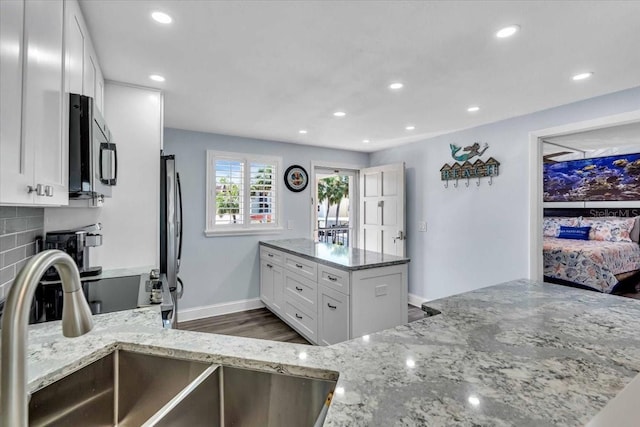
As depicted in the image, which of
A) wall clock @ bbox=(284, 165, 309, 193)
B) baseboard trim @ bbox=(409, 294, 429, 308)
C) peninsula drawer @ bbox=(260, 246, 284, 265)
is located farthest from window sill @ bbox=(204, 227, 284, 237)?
baseboard trim @ bbox=(409, 294, 429, 308)

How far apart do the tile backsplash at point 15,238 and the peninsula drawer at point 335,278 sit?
1.97 metres

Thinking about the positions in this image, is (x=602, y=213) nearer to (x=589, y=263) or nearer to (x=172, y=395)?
(x=589, y=263)

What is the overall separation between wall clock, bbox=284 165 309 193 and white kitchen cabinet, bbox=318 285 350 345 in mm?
1871

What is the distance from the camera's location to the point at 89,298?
5.27ft

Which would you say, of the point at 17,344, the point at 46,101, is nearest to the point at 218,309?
the point at 46,101

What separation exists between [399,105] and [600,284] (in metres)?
3.66

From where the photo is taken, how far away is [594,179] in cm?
567

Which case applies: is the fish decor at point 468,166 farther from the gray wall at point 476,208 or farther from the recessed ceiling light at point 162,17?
the recessed ceiling light at point 162,17

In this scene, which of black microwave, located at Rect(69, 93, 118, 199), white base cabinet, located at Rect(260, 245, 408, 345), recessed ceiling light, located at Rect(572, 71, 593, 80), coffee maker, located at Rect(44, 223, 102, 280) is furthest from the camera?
white base cabinet, located at Rect(260, 245, 408, 345)

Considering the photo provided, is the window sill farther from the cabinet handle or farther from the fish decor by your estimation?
the cabinet handle

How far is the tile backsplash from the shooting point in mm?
1358

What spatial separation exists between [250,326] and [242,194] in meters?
1.65

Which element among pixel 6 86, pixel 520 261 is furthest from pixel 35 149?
pixel 520 261

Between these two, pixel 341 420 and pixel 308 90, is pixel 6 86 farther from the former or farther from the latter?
pixel 308 90
